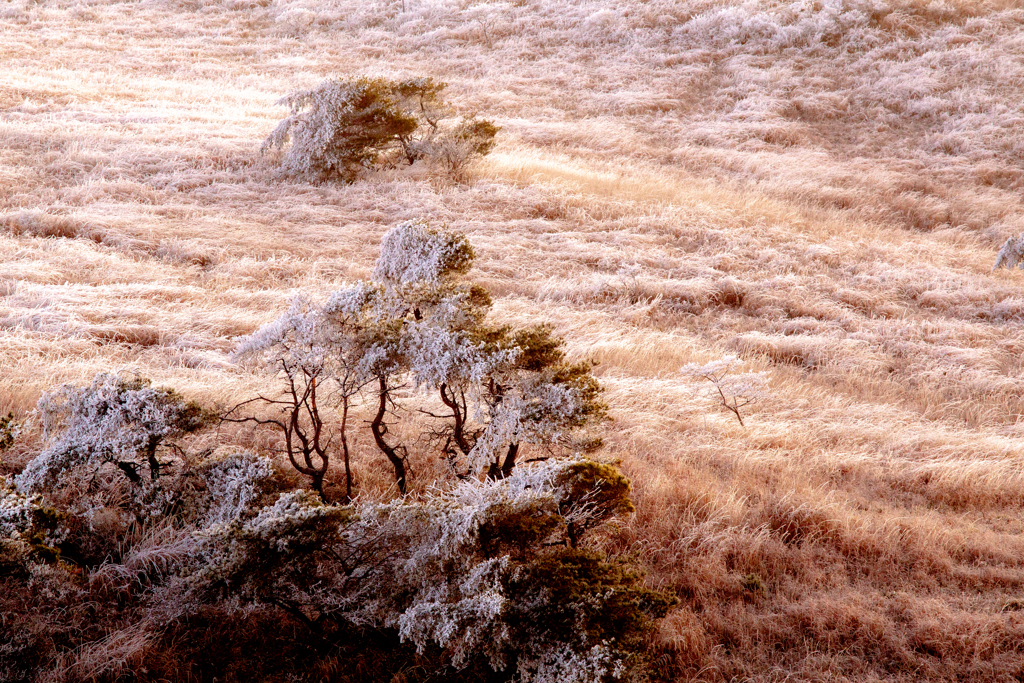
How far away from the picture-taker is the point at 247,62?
2697 cm

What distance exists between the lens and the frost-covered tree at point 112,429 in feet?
13.6

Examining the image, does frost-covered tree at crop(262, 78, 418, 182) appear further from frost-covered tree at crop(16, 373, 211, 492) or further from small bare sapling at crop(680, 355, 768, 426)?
frost-covered tree at crop(16, 373, 211, 492)

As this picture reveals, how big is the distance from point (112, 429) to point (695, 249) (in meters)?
10.9

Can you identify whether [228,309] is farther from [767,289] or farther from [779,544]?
[767,289]

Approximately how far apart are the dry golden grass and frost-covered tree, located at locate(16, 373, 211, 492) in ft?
2.52

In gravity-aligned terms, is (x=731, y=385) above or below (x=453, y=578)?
→ below

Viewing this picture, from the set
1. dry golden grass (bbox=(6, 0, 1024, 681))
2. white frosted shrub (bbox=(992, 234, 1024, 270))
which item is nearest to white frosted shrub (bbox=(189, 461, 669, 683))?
dry golden grass (bbox=(6, 0, 1024, 681))

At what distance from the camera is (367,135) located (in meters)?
15.5

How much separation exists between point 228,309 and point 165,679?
5.81 metres

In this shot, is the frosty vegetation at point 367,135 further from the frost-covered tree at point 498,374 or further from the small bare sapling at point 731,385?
the frost-covered tree at point 498,374

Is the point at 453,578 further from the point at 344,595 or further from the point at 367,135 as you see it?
the point at 367,135

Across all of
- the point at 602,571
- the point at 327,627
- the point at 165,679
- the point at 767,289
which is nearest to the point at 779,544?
the point at 602,571

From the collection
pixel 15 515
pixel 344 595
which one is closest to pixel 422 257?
pixel 344 595

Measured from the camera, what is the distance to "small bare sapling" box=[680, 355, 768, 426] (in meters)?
7.03
